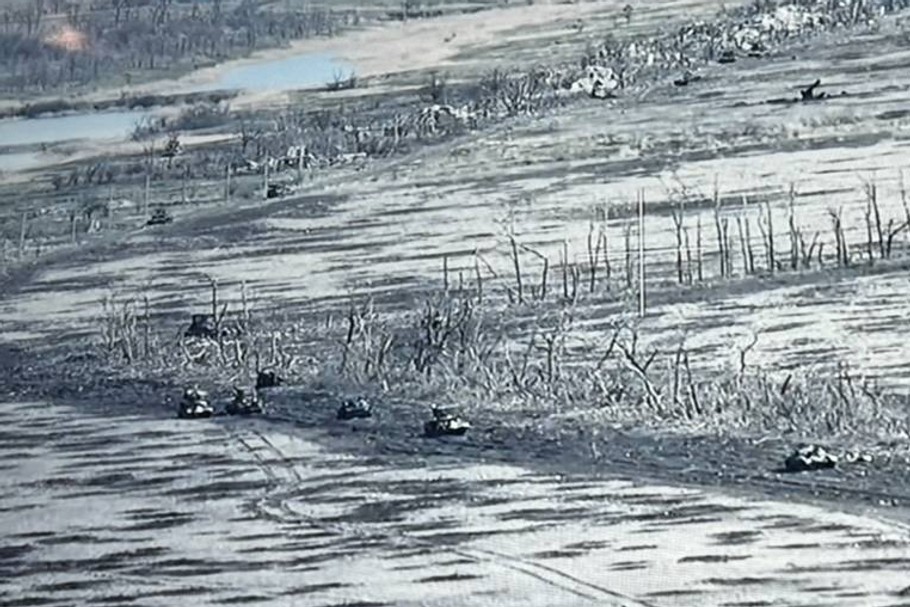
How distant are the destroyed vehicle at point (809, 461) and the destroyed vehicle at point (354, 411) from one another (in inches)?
87.7

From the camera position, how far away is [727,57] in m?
23.7

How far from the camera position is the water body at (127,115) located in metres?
15.6

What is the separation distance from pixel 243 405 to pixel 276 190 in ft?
28.6

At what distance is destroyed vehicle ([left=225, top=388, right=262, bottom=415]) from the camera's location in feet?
31.0

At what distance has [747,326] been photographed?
38.0ft

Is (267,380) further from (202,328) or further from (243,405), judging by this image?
(202,328)

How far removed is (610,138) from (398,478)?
487 inches

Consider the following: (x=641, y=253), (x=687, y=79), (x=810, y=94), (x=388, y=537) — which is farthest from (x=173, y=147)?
(x=388, y=537)

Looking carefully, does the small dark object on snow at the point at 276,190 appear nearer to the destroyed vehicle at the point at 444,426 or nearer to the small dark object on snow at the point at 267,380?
the small dark object on snow at the point at 267,380

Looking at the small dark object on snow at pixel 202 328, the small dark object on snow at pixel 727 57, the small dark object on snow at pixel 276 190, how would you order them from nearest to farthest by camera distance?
the small dark object on snow at pixel 202 328 → the small dark object on snow at pixel 276 190 → the small dark object on snow at pixel 727 57

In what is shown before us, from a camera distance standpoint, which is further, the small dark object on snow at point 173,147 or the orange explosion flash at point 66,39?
the small dark object on snow at point 173,147

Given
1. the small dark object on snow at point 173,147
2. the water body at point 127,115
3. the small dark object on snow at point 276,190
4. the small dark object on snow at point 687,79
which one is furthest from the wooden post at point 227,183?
the small dark object on snow at point 687,79

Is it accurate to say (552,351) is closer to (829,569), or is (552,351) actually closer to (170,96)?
(829,569)

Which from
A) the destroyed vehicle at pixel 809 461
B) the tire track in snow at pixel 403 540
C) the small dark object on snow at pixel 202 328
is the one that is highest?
the small dark object on snow at pixel 202 328
